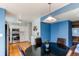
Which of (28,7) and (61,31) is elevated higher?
(28,7)

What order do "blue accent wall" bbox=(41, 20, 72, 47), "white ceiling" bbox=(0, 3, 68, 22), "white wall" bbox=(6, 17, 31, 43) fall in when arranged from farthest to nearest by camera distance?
"white wall" bbox=(6, 17, 31, 43)
"blue accent wall" bbox=(41, 20, 72, 47)
"white ceiling" bbox=(0, 3, 68, 22)

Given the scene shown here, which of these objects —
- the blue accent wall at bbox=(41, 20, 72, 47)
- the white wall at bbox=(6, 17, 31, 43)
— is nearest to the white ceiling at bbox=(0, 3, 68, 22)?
the white wall at bbox=(6, 17, 31, 43)

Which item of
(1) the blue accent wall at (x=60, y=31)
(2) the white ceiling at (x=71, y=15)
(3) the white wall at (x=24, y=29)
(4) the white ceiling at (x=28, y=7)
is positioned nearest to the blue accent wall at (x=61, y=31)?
(1) the blue accent wall at (x=60, y=31)

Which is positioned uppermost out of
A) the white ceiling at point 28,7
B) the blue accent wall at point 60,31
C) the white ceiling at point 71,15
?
the white ceiling at point 28,7

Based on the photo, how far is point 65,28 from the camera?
3783 millimetres

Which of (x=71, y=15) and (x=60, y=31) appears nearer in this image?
(x=71, y=15)

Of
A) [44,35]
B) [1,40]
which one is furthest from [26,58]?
[44,35]

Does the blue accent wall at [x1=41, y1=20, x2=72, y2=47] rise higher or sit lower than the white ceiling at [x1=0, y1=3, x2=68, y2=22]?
lower

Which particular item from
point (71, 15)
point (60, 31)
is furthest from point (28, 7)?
point (60, 31)

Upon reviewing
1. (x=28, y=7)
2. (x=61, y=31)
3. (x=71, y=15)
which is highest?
(x=28, y=7)

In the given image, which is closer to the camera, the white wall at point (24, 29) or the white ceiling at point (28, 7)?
the white ceiling at point (28, 7)

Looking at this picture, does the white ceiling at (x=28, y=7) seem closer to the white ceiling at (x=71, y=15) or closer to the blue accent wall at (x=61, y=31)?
the white ceiling at (x=71, y=15)

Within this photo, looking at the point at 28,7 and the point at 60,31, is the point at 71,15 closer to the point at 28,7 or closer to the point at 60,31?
the point at 60,31

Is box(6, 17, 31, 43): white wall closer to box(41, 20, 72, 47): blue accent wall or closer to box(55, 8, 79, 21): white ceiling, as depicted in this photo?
box(41, 20, 72, 47): blue accent wall
